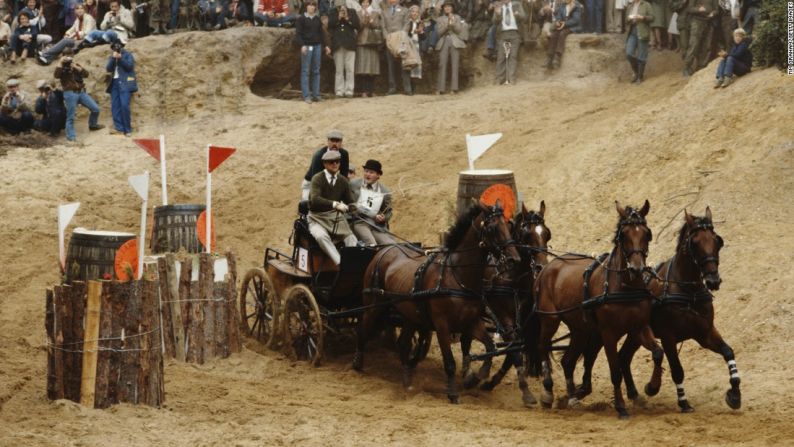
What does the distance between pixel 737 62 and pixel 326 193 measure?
28.4ft

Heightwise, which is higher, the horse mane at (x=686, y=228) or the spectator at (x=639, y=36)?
the spectator at (x=639, y=36)

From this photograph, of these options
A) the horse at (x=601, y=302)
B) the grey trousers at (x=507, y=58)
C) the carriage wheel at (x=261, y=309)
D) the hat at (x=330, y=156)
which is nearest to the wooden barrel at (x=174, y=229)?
the carriage wheel at (x=261, y=309)

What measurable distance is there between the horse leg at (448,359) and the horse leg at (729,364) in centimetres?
271

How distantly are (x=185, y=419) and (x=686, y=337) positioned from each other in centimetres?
516

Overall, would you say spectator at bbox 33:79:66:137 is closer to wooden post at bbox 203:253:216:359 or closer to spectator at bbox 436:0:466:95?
spectator at bbox 436:0:466:95

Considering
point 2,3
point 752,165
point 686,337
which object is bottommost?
point 686,337

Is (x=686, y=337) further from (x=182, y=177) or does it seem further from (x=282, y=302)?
(x=182, y=177)

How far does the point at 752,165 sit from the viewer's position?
62.5 ft

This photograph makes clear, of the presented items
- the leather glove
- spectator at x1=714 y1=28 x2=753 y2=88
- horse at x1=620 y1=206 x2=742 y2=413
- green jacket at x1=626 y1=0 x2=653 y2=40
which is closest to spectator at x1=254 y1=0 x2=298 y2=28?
green jacket at x1=626 y1=0 x2=653 y2=40

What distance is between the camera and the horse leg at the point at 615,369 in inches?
514

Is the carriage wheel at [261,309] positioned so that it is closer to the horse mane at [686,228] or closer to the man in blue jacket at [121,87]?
the horse mane at [686,228]

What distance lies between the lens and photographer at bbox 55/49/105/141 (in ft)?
81.8

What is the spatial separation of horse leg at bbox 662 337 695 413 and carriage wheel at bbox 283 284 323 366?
4386mm

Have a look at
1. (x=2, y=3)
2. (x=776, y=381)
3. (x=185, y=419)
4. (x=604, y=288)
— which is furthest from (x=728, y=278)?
(x=2, y=3)
